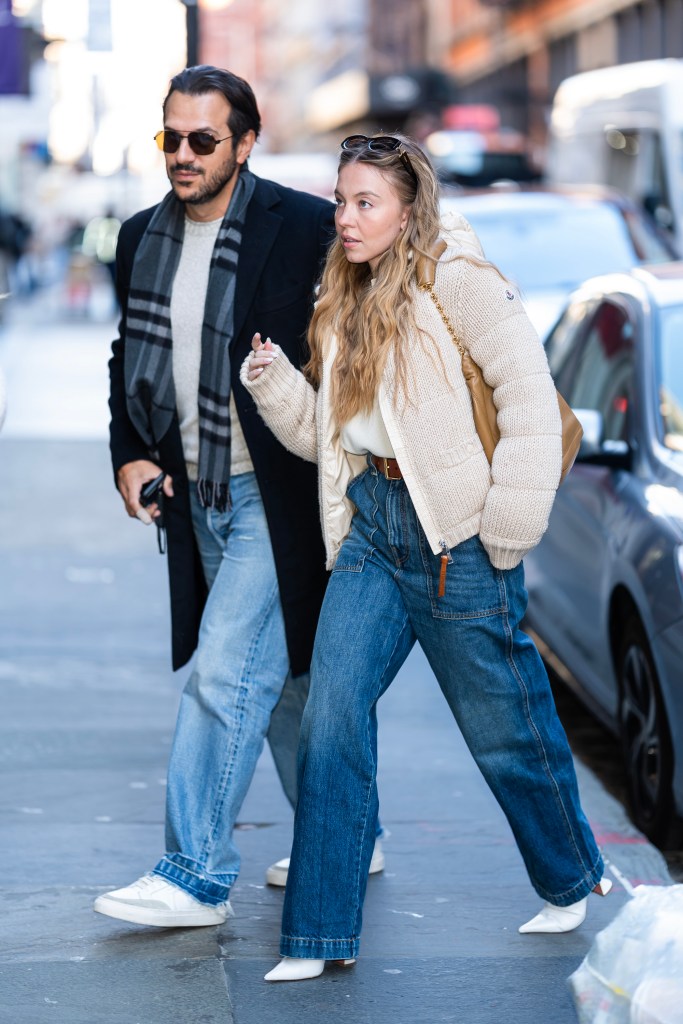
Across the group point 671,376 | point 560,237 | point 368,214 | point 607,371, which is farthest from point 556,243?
point 368,214

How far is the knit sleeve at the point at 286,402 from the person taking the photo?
4.03m

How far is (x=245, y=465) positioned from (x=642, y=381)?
81.7 inches

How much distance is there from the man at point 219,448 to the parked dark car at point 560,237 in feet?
20.5

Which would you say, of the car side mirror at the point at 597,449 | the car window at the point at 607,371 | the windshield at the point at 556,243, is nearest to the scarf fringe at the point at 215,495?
the car side mirror at the point at 597,449

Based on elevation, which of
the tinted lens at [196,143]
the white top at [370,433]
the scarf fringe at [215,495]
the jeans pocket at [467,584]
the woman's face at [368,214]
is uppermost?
the tinted lens at [196,143]

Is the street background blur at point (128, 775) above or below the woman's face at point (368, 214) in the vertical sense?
below

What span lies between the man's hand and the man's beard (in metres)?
0.66

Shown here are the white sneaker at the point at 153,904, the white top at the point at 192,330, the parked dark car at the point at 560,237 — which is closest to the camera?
the white sneaker at the point at 153,904

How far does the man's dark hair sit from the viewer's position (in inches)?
168

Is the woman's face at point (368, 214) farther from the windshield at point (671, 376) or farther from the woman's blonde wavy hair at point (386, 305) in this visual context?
the windshield at point (671, 376)

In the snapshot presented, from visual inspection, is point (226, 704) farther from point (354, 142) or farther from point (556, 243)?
point (556, 243)

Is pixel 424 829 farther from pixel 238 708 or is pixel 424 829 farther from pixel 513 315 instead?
pixel 513 315

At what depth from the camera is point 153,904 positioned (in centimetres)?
420

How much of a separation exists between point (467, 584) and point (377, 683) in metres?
0.30
